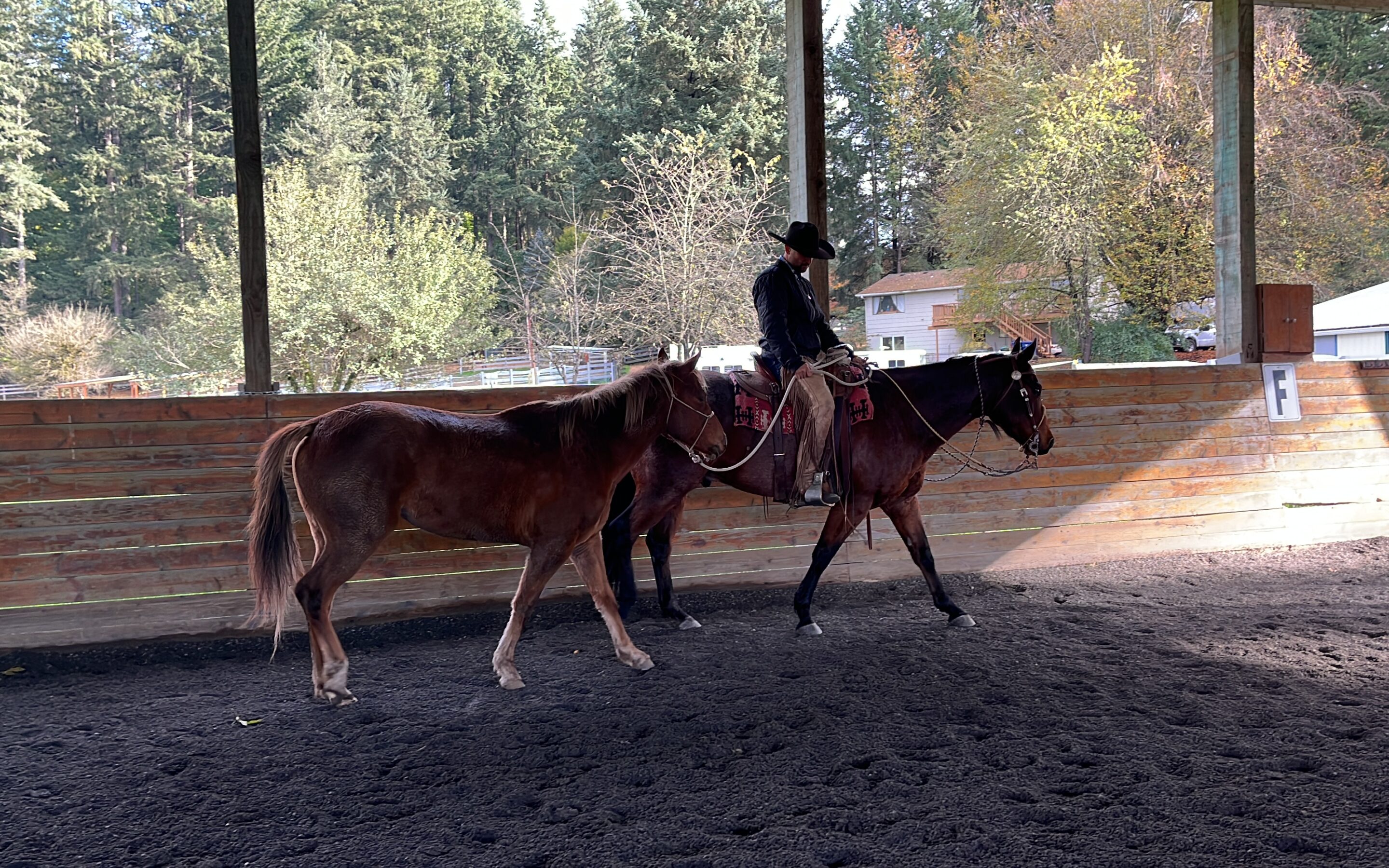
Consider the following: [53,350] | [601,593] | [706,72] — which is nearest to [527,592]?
[601,593]

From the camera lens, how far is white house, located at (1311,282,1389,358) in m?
14.5

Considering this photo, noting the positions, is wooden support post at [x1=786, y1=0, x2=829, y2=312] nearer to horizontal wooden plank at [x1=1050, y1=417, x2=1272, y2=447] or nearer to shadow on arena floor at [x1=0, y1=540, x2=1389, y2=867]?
horizontal wooden plank at [x1=1050, y1=417, x2=1272, y2=447]

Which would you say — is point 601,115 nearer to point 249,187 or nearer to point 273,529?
point 249,187

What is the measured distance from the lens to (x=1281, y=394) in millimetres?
7289

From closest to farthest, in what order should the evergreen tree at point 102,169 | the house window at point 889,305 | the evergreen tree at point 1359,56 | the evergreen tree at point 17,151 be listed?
the evergreen tree at point 1359,56 < the evergreen tree at point 17,151 < the evergreen tree at point 102,169 < the house window at point 889,305

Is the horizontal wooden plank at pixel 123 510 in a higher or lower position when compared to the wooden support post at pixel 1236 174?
lower

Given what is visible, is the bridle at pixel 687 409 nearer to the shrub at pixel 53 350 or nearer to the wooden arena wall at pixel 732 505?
the wooden arena wall at pixel 732 505

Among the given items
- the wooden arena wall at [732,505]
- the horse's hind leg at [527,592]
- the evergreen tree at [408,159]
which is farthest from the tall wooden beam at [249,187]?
the evergreen tree at [408,159]

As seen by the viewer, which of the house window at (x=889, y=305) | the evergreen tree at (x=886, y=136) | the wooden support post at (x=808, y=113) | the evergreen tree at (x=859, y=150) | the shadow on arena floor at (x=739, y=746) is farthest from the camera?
the evergreen tree at (x=859, y=150)

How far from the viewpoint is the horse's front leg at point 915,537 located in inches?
211

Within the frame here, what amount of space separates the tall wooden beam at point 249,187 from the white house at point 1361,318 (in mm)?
12471

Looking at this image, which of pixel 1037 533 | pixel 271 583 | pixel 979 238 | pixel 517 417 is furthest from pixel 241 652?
pixel 979 238

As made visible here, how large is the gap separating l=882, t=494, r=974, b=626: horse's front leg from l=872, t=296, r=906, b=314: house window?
82.2 ft

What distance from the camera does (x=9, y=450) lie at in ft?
15.6
